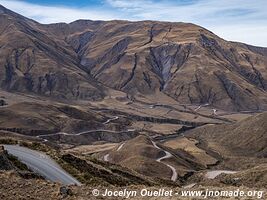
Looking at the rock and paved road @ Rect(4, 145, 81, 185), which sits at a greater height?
the rock

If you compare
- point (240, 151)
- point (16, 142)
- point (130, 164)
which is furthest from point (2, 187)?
point (240, 151)

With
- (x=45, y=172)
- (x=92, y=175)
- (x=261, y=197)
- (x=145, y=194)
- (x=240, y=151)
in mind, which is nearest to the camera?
(x=261, y=197)

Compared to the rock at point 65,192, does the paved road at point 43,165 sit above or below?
below

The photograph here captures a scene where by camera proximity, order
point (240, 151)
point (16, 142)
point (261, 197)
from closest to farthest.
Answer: point (261, 197) < point (16, 142) < point (240, 151)

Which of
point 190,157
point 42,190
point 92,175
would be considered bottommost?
point 190,157

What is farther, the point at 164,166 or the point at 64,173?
the point at 164,166

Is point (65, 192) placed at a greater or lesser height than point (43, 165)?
greater

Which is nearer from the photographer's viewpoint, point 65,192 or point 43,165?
point 65,192

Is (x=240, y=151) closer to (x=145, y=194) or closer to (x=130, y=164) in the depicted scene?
(x=130, y=164)
